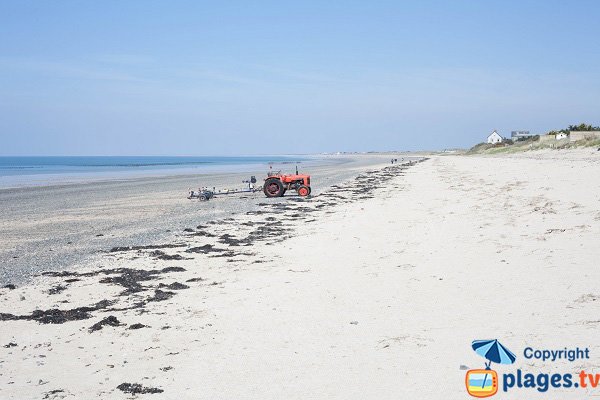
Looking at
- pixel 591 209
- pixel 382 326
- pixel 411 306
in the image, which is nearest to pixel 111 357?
pixel 382 326

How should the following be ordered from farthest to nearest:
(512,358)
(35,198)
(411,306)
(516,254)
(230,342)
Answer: (35,198), (516,254), (411,306), (230,342), (512,358)

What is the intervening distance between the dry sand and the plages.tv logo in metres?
0.09

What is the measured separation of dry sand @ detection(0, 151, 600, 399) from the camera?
430 cm

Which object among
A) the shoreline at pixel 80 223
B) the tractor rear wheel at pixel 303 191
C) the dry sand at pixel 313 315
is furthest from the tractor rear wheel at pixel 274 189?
the dry sand at pixel 313 315

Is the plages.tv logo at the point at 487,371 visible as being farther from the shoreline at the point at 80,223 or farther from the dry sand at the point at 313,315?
the shoreline at the point at 80,223

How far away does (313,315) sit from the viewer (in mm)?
5938

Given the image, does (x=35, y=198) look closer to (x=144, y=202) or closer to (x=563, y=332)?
(x=144, y=202)

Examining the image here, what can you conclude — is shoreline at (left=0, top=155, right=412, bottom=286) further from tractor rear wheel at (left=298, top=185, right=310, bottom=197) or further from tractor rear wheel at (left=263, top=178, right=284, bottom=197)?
tractor rear wheel at (left=298, top=185, right=310, bottom=197)

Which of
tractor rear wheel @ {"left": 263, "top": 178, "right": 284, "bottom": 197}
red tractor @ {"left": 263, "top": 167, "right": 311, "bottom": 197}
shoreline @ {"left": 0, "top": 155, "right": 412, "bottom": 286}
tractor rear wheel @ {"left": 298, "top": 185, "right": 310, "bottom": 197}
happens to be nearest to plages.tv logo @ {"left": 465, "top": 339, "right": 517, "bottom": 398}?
shoreline @ {"left": 0, "top": 155, "right": 412, "bottom": 286}

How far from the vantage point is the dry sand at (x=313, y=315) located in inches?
169

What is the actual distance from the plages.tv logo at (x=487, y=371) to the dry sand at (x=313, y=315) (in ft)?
0.29

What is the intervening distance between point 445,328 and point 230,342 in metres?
2.21

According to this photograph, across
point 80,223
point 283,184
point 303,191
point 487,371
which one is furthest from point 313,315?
point 283,184

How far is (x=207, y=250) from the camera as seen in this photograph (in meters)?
10.6
